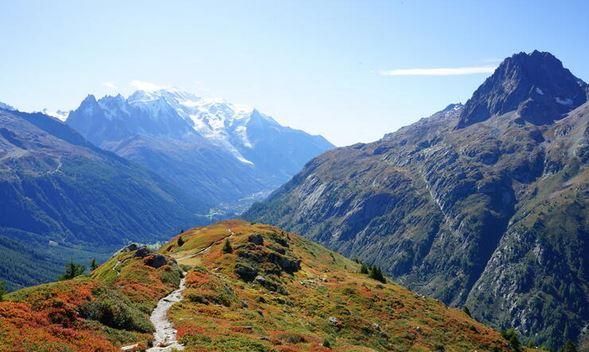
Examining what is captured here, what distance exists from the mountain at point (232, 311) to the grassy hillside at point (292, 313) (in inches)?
7.6

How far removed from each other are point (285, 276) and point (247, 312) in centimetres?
3418

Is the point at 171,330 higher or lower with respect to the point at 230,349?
lower

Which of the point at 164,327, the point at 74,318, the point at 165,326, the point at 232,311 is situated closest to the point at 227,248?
the point at 232,311

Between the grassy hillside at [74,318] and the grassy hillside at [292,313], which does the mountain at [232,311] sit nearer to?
the grassy hillside at [74,318]

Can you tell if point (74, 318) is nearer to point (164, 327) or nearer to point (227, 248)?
point (164, 327)

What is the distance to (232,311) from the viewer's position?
55.1 m

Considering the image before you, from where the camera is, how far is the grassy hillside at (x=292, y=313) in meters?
44.3

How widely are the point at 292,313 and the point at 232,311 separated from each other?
11.9 m

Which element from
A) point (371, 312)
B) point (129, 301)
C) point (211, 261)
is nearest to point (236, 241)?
point (211, 261)

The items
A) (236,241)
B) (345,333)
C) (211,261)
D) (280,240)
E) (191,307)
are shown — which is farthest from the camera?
(280,240)

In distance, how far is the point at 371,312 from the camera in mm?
74438

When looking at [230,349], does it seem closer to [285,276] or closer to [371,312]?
[371,312]

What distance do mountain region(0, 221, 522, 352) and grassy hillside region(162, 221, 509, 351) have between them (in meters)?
0.19

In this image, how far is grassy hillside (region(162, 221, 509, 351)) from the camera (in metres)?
44.3
